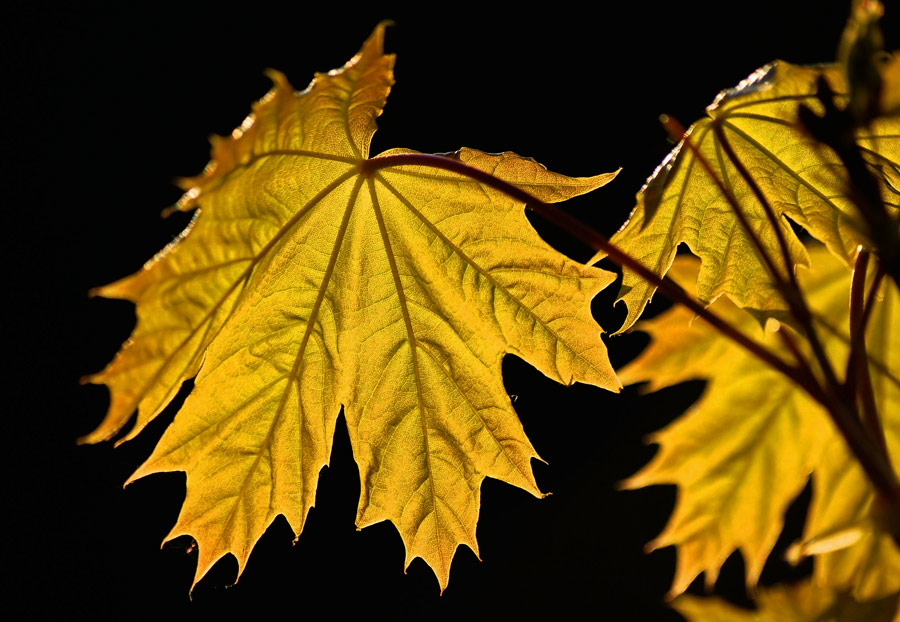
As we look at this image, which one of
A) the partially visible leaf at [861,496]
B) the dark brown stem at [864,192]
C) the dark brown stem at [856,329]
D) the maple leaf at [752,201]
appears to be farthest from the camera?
the partially visible leaf at [861,496]

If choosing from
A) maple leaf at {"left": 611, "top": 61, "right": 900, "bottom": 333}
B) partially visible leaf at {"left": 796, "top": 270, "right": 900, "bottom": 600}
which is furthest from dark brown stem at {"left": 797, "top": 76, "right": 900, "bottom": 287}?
partially visible leaf at {"left": 796, "top": 270, "right": 900, "bottom": 600}

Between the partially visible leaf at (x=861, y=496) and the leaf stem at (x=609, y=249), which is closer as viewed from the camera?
the leaf stem at (x=609, y=249)

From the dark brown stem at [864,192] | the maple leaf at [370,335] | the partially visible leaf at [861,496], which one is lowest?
the partially visible leaf at [861,496]

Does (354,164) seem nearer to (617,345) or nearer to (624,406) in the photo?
(617,345)

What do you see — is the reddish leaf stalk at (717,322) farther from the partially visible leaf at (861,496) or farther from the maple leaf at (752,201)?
the partially visible leaf at (861,496)

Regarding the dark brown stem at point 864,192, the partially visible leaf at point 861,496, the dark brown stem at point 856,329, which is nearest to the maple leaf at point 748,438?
the partially visible leaf at point 861,496

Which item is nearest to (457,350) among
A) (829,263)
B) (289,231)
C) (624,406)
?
(289,231)

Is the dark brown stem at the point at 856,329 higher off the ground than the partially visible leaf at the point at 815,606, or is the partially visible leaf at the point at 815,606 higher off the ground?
the dark brown stem at the point at 856,329

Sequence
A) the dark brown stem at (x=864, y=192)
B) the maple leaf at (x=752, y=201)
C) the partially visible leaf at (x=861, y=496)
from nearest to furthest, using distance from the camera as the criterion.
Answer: the dark brown stem at (x=864, y=192)
the maple leaf at (x=752, y=201)
the partially visible leaf at (x=861, y=496)
